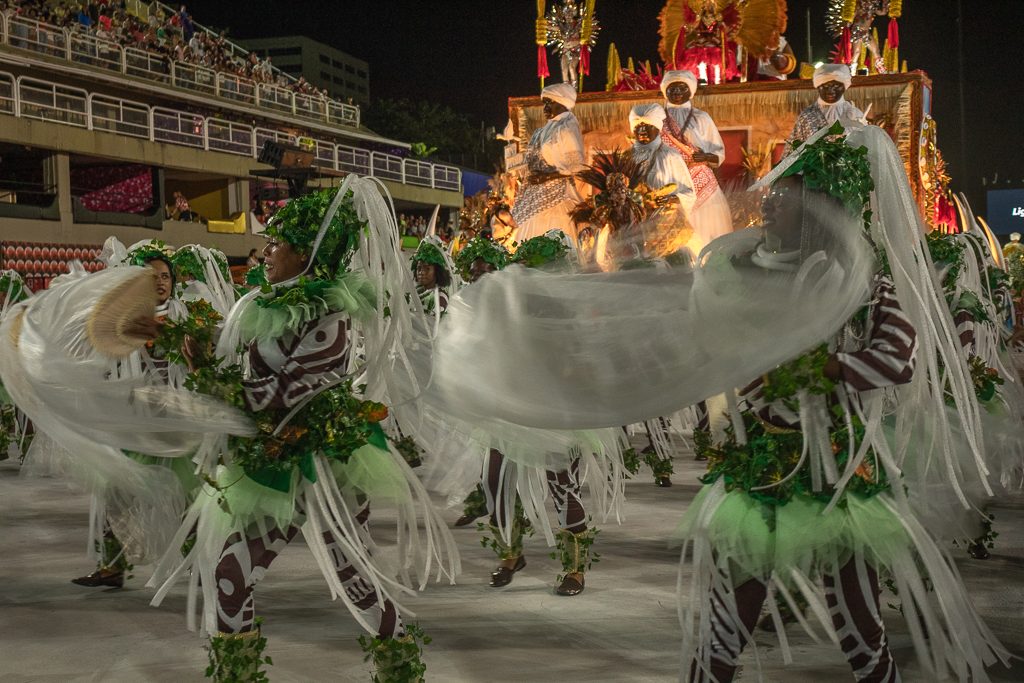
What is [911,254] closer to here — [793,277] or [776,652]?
[793,277]

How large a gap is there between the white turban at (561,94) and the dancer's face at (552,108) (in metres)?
0.03

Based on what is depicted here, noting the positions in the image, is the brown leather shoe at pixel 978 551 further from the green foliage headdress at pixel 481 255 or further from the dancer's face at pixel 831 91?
the dancer's face at pixel 831 91

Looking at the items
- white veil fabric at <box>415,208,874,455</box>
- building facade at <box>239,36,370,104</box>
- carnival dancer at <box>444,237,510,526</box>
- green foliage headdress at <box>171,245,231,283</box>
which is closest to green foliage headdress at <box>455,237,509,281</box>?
carnival dancer at <box>444,237,510,526</box>

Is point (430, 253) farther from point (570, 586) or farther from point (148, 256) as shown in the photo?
point (570, 586)


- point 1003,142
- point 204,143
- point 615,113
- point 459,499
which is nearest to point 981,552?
point 459,499

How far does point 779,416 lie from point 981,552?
363cm

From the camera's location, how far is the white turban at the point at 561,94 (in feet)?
39.1

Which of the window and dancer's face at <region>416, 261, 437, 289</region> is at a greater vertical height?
the window

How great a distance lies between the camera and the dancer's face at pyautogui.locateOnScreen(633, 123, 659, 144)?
452 inches

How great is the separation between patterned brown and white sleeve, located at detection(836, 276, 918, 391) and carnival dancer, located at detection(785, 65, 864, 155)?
8643 mm

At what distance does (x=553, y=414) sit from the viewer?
302 cm

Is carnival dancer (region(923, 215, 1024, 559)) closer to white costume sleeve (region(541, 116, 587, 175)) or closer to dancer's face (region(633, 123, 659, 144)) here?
dancer's face (region(633, 123, 659, 144))

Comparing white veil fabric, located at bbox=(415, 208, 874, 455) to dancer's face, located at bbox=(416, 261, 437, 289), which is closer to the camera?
white veil fabric, located at bbox=(415, 208, 874, 455)

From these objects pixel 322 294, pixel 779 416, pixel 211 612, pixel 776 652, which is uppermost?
pixel 322 294
